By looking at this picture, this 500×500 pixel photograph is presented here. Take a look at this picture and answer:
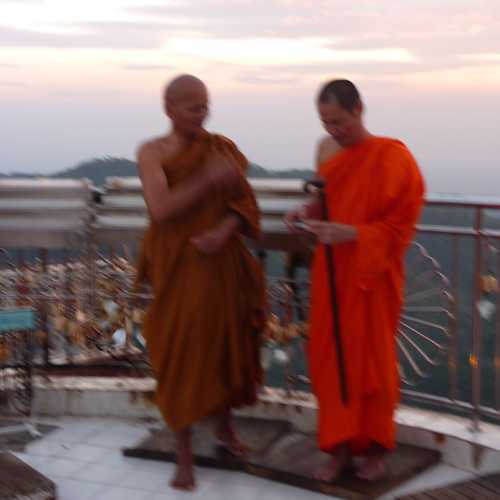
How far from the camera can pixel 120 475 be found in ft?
14.5

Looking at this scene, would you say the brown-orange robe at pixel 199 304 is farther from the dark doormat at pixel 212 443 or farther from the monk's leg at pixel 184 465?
the dark doormat at pixel 212 443

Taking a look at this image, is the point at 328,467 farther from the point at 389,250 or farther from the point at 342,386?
the point at 389,250

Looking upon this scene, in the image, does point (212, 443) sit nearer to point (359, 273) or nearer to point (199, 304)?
point (199, 304)

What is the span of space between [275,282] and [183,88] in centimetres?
132

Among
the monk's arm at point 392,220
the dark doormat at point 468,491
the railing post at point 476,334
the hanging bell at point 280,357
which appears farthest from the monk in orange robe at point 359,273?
the hanging bell at point 280,357

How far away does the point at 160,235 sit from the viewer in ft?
13.5

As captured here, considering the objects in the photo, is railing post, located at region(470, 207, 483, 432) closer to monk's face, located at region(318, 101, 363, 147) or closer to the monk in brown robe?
monk's face, located at region(318, 101, 363, 147)

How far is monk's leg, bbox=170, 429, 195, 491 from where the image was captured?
4.25 m

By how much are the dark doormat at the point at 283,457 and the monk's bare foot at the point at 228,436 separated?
3 centimetres

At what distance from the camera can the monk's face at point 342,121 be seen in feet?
12.5

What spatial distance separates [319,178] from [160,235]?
68 centimetres

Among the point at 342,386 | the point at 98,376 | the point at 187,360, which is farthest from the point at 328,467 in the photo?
the point at 98,376

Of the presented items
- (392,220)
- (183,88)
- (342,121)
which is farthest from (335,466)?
(183,88)

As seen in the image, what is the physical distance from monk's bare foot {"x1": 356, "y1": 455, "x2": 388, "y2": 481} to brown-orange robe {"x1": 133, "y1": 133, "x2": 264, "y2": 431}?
0.61 meters
